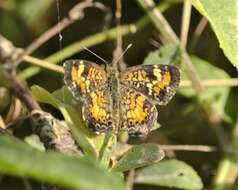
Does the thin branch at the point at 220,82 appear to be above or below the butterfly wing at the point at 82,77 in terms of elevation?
below

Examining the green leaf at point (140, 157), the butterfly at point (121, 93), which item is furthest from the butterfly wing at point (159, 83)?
the green leaf at point (140, 157)

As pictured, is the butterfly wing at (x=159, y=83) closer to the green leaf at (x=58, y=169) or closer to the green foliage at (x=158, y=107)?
the green foliage at (x=158, y=107)

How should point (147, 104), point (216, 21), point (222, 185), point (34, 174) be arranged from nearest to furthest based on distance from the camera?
point (34, 174) → point (216, 21) → point (147, 104) → point (222, 185)

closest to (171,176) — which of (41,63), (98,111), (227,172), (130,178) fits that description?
(130,178)

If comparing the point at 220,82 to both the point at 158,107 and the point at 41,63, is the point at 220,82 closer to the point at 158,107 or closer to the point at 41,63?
the point at 158,107

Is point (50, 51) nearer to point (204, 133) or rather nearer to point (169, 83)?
point (204, 133)

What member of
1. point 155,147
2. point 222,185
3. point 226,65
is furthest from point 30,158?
point 226,65
